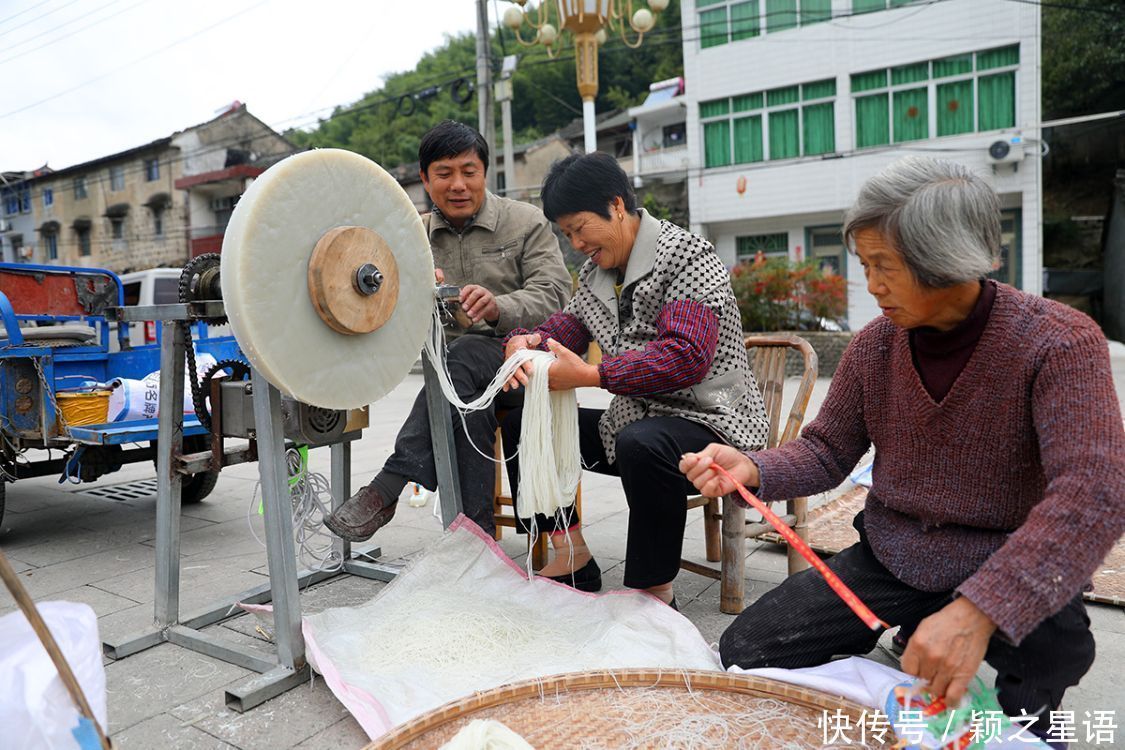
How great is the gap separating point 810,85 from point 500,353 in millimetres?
16353

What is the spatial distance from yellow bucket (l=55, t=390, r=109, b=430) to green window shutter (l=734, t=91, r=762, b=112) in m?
16.6

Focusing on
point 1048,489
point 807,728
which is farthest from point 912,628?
point 1048,489

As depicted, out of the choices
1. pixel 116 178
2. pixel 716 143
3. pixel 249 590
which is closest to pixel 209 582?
pixel 249 590

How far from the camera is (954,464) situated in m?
1.71

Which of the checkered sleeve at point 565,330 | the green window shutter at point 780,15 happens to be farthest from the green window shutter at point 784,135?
the checkered sleeve at point 565,330

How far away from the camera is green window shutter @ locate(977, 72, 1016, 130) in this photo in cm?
1499

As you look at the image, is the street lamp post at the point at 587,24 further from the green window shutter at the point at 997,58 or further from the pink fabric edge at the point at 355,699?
the green window shutter at the point at 997,58

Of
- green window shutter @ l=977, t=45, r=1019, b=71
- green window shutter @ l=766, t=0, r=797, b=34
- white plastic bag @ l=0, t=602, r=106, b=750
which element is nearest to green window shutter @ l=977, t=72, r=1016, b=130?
green window shutter @ l=977, t=45, r=1019, b=71

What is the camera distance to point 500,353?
120 inches

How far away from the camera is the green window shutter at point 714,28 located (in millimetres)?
17922

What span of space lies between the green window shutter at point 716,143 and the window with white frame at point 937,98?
9.55 ft

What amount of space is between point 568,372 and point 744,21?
57.9ft

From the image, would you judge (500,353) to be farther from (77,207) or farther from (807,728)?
(77,207)

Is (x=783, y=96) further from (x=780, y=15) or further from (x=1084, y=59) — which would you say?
(x=1084, y=59)
